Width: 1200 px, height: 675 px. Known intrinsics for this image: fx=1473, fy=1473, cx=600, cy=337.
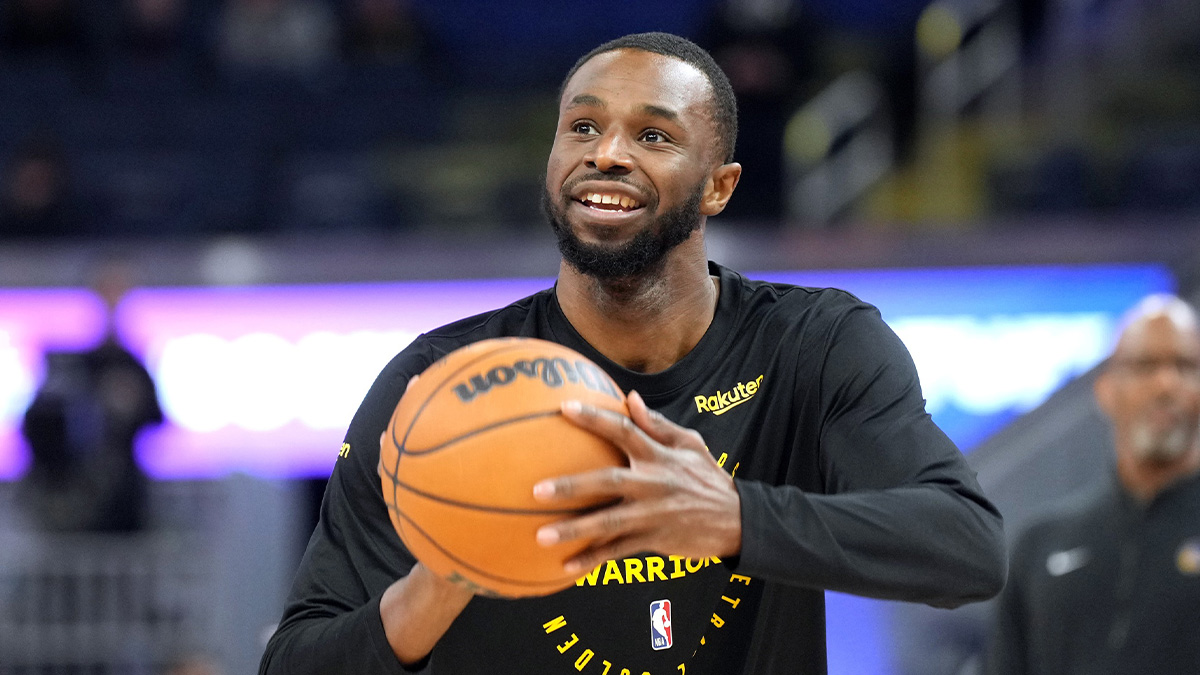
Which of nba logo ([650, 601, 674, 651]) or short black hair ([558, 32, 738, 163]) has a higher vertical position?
short black hair ([558, 32, 738, 163])

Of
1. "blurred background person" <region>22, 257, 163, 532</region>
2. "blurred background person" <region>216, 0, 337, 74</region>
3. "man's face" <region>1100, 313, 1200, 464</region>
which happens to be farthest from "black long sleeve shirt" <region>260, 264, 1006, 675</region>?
"blurred background person" <region>216, 0, 337, 74</region>

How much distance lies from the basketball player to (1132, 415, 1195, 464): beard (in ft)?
7.30

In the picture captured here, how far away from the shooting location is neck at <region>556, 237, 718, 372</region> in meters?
3.58

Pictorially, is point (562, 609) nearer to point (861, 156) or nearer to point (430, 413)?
point (430, 413)

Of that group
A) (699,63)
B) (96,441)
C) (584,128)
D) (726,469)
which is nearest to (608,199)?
(584,128)

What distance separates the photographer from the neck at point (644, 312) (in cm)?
358

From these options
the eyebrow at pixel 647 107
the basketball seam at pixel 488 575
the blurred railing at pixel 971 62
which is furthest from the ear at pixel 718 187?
the blurred railing at pixel 971 62

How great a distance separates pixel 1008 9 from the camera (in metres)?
13.4

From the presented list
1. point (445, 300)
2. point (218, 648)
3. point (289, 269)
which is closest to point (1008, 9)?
point (445, 300)

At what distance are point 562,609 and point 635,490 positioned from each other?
99 cm

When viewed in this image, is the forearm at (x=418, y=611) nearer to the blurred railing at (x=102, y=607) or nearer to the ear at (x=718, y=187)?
the ear at (x=718, y=187)

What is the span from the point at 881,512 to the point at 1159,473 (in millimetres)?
2951

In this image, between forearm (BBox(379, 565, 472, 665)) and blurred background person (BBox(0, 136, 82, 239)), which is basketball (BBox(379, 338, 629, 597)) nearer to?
forearm (BBox(379, 565, 472, 665))

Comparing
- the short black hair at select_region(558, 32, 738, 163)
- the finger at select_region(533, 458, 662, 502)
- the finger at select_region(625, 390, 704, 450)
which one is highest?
the short black hair at select_region(558, 32, 738, 163)
